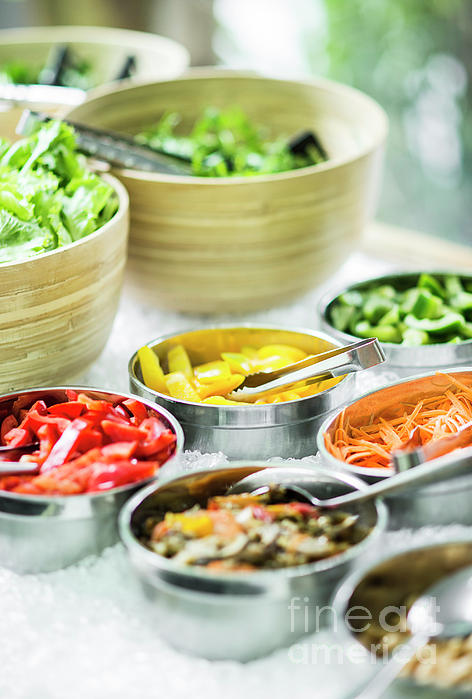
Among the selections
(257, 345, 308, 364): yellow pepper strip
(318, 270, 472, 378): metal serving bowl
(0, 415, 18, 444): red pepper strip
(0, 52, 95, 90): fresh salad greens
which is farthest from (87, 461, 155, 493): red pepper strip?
(0, 52, 95, 90): fresh salad greens

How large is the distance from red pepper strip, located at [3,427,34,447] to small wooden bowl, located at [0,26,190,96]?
1.55m

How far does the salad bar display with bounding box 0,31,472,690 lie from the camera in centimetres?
100

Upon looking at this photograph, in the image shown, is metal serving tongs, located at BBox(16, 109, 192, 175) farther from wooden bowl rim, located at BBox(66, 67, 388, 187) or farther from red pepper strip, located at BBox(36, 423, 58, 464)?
red pepper strip, located at BBox(36, 423, 58, 464)

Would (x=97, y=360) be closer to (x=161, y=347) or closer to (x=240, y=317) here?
(x=161, y=347)

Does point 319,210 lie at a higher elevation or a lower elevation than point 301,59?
higher

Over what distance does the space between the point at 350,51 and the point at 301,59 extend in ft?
1.06

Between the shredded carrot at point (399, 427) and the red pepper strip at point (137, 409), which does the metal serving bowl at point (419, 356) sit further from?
the red pepper strip at point (137, 409)

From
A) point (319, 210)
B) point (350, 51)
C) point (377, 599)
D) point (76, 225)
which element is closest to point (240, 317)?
point (319, 210)

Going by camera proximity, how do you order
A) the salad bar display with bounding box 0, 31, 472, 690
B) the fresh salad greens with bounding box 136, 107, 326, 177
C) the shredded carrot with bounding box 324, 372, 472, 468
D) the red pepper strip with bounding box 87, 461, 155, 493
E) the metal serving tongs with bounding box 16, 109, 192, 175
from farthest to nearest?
the fresh salad greens with bounding box 136, 107, 326, 177 → the metal serving tongs with bounding box 16, 109, 192, 175 → the shredded carrot with bounding box 324, 372, 472, 468 → the red pepper strip with bounding box 87, 461, 155, 493 → the salad bar display with bounding box 0, 31, 472, 690

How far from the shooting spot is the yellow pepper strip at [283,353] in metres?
1.52

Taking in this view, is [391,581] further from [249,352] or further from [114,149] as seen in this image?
[114,149]

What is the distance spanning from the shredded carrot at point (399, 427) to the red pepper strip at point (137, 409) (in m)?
0.28

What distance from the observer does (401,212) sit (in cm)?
363

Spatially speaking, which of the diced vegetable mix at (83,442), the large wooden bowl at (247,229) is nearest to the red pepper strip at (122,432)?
the diced vegetable mix at (83,442)
